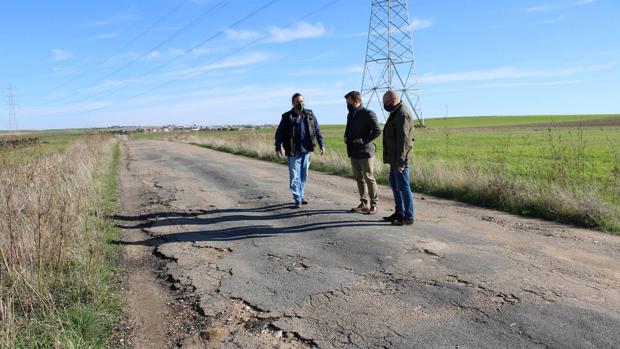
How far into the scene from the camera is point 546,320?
354cm

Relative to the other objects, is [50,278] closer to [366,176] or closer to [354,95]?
[366,176]

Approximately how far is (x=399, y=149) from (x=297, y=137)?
219 centimetres

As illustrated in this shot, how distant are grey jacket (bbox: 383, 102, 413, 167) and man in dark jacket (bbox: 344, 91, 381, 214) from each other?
65 centimetres

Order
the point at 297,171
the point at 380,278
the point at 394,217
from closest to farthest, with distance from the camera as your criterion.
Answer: the point at 380,278, the point at 394,217, the point at 297,171

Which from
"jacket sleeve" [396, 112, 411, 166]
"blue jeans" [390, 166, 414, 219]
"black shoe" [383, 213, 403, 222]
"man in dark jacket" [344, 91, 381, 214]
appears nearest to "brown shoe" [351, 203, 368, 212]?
"man in dark jacket" [344, 91, 381, 214]

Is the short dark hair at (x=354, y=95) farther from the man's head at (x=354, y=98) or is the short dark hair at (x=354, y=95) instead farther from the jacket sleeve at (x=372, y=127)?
the jacket sleeve at (x=372, y=127)

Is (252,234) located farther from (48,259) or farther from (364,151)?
(48,259)

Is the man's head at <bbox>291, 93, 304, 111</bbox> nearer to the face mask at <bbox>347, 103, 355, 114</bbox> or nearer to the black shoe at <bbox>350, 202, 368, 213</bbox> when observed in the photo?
the face mask at <bbox>347, 103, 355, 114</bbox>

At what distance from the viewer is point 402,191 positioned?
6.72m

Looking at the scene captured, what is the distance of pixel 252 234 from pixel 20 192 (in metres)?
2.93

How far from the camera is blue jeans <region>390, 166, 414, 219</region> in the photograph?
666 centimetres

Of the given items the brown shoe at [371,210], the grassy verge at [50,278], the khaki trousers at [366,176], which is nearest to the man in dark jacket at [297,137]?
the khaki trousers at [366,176]

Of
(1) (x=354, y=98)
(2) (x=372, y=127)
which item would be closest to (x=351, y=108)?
(1) (x=354, y=98)

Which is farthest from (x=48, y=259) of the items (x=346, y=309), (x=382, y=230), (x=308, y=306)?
(x=382, y=230)
